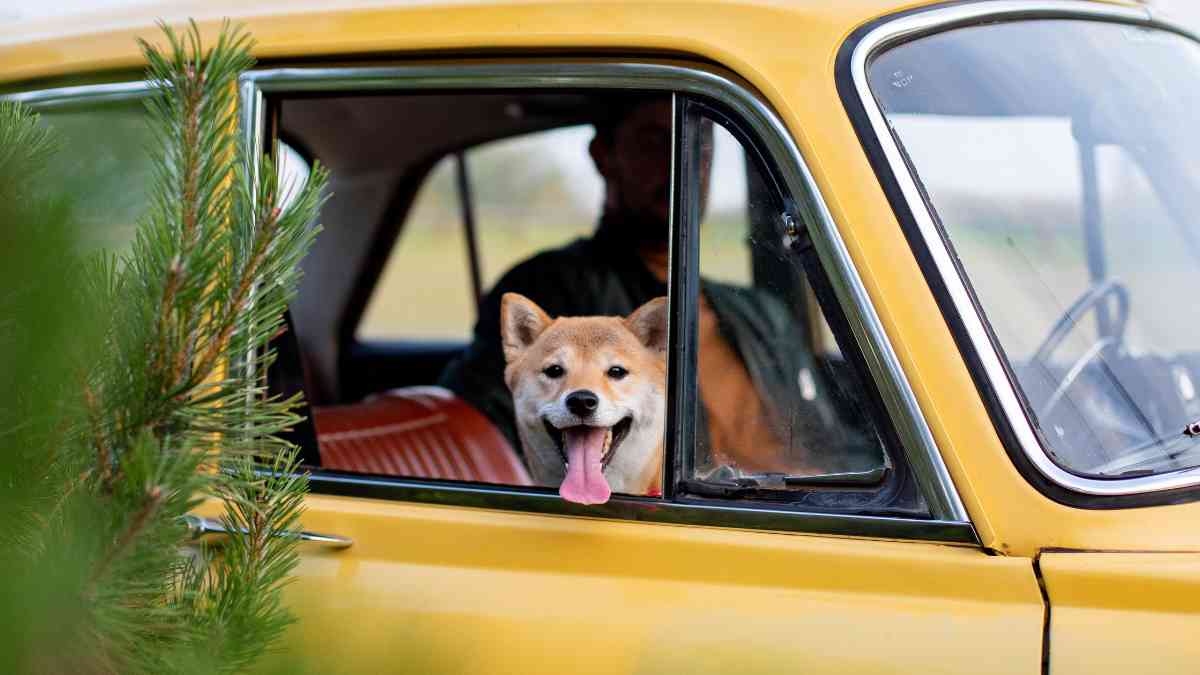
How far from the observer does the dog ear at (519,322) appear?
2.03 meters

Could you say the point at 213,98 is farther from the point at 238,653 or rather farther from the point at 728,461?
the point at 728,461

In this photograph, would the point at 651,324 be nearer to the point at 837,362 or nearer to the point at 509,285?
the point at 837,362

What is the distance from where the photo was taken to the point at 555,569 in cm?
169

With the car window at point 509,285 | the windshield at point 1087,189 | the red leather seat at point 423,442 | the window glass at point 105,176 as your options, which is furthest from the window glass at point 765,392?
the window glass at point 105,176

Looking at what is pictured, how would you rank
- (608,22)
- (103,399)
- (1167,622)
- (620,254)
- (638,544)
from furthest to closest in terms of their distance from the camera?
(620,254), (608,22), (638,544), (1167,622), (103,399)

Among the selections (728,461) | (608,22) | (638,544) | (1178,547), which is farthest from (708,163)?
(1178,547)

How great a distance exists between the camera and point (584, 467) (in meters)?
1.84

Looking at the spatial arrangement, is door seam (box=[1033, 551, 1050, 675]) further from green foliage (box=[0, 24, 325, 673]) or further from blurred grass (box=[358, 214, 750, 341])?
green foliage (box=[0, 24, 325, 673])

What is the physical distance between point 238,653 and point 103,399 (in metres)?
0.29

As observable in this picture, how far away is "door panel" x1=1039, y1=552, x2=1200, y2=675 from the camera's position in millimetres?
1433

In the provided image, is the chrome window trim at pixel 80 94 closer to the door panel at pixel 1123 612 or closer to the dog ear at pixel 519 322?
the dog ear at pixel 519 322

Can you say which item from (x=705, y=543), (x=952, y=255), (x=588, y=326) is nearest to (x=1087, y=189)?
(x=952, y=255)

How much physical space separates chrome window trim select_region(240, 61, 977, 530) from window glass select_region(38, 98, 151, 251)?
29 cm

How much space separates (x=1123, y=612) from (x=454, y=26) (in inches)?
53.4
